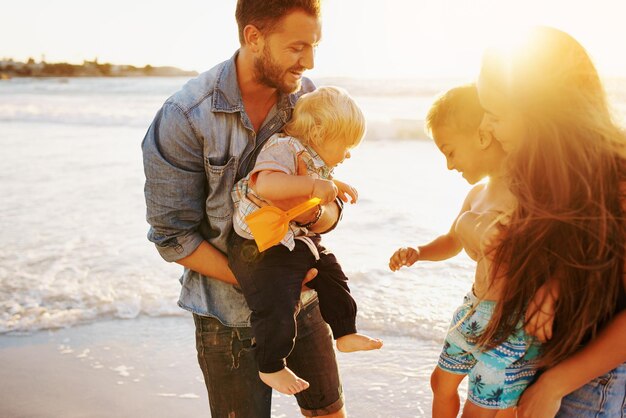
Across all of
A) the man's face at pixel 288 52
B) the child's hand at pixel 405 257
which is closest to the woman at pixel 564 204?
the child's hand at pixel 405 257

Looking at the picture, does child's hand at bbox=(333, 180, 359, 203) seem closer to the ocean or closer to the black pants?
the black pants

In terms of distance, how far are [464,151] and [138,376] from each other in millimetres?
2328

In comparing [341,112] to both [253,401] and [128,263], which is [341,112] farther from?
[128,263]

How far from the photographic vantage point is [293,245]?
7.68ft

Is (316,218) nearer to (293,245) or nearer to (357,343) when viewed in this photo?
(293,245)

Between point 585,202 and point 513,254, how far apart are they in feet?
0.76

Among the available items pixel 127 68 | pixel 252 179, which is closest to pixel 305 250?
pixel 252 179

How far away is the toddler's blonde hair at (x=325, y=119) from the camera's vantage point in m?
2.36

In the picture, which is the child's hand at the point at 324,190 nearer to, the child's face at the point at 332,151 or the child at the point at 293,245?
the child at the point at 293,245

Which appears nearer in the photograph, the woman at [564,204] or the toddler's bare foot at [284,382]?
the woman at [564,204]

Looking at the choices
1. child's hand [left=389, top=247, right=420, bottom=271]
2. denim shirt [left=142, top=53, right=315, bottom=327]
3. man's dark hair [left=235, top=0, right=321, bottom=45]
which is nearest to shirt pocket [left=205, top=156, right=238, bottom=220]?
denim shirt [left=142, top=53, right=315, bottom=327]

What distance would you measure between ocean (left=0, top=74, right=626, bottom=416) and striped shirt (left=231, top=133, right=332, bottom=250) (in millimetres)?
1066

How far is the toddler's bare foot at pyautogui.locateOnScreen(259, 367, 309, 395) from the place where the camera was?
2.24 metres

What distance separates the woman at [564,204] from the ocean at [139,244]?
193 mm
